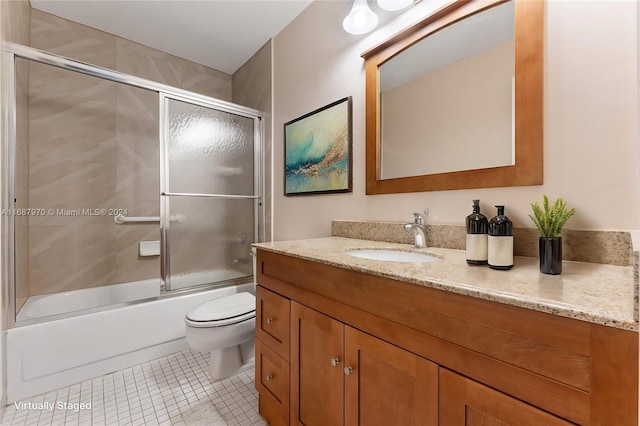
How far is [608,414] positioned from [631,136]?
2.49ft

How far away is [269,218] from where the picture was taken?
7.94ft

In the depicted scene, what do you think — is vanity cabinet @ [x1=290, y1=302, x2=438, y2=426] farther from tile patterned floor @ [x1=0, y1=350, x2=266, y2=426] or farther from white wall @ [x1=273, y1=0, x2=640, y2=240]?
white wall @ [x1=273, y1=0, x2=640, y2=240]

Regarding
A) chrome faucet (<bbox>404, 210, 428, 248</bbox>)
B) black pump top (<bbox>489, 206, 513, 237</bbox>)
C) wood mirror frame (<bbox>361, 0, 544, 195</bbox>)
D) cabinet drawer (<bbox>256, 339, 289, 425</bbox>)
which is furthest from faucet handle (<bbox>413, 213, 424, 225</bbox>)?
cabinet drawer (<bbox>256, 339, 289, 425</bbox>)

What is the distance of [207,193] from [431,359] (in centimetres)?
209

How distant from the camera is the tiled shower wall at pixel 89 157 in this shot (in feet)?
6.67

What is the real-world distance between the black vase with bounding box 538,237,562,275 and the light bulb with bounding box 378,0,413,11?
1208 mm

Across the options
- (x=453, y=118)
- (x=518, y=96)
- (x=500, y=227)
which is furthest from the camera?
(x=453, y=118)

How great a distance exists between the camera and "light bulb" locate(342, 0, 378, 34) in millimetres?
1428

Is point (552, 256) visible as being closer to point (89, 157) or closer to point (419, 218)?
point (419, 218)

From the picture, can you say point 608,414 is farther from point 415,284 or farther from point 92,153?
point 92,153

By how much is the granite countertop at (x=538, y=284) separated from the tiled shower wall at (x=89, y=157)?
223 cm

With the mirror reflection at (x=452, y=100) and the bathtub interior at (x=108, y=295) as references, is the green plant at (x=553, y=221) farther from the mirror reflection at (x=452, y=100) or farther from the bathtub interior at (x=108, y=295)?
the bathtub interior at (x=108, y=295)

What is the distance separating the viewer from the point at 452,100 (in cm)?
121

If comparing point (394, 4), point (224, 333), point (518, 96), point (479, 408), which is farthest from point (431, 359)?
point (394, 4)
